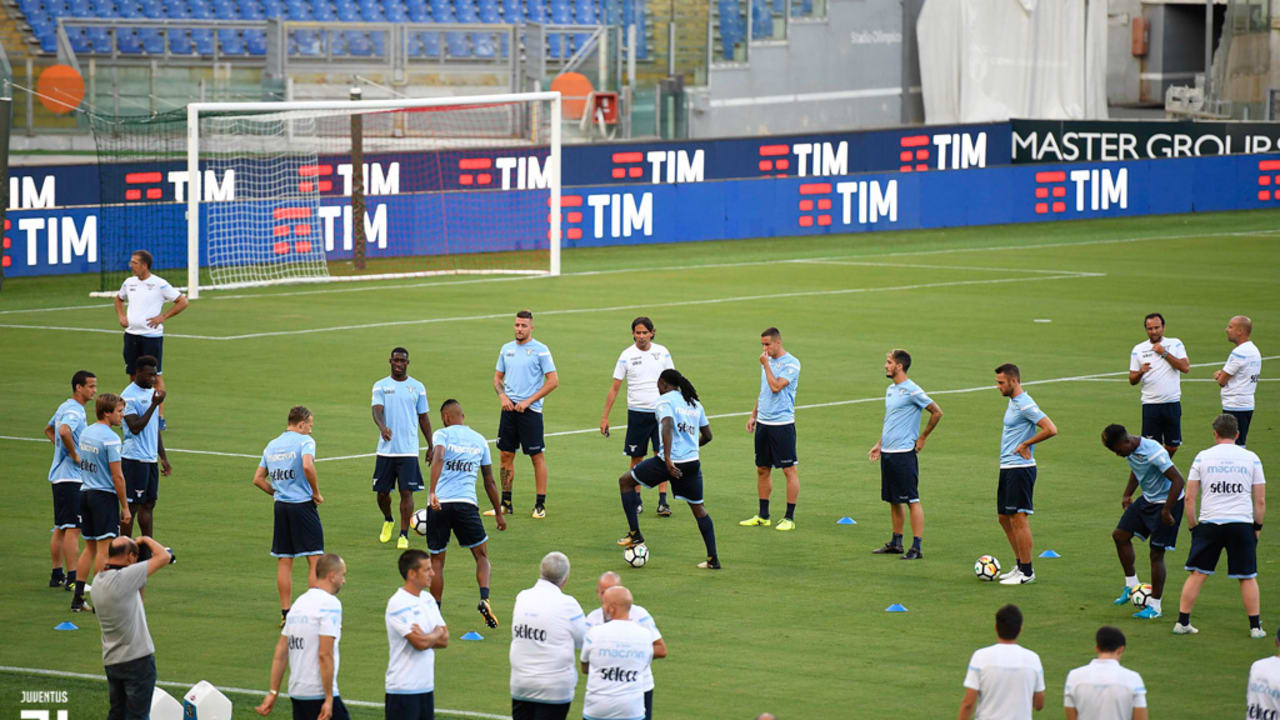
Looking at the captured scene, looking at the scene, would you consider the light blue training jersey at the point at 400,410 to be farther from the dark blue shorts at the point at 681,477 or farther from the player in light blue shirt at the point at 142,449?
the dark blue shorts at the point at 681,477

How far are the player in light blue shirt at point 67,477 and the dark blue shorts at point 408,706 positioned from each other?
562cm

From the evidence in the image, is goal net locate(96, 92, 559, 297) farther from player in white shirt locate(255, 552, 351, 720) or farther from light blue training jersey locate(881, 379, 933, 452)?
player in white shirt locate(255, 552, 351, 720)

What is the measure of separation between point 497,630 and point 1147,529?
5.61 m

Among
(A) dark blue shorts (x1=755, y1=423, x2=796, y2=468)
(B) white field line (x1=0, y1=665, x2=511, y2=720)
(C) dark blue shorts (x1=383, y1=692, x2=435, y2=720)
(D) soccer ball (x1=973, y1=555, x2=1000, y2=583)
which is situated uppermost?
(A) dark blue shorts (x1=755, y1=423, x2=796, y2=468)

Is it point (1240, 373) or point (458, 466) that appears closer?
point (458, 466)

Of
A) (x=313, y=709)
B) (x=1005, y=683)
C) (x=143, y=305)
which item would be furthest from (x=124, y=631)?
(x=143, y=305)

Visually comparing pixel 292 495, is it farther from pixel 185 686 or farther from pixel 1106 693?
pixel 1106 693

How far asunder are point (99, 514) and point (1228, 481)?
9.47 m

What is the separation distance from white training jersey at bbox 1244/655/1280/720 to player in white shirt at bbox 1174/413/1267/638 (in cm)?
393

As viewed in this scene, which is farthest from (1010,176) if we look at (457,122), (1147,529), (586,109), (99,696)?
(99,696)

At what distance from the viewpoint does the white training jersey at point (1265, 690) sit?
10672 millimetres

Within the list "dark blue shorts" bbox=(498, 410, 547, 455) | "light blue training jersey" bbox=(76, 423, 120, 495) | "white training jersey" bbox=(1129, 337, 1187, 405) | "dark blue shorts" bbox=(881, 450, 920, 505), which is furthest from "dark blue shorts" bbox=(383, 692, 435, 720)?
"white training jersey" bbox=(1129, 337, 1187, 405)

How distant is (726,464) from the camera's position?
73.5 feet

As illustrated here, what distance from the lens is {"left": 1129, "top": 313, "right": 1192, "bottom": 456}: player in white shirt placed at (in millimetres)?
20281
